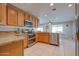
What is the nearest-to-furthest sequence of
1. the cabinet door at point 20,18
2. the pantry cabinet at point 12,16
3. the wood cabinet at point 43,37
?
the pantry cabinet at point 12,16 → the cabinet door at point 20,18 → the wood cabinet at point 43,37

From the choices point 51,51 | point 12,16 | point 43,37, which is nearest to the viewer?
point 12,16

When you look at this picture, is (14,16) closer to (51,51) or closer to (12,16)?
(12,16)

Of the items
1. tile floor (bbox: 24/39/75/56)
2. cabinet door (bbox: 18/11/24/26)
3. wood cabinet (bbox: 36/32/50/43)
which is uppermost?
cabinet door (bbox: 18/11/24/26)

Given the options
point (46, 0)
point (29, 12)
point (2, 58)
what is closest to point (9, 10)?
point (29, 12)

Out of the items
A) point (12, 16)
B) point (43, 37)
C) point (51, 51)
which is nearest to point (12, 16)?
point (12, 16)

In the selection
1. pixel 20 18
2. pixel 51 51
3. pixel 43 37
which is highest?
pixel 20 18

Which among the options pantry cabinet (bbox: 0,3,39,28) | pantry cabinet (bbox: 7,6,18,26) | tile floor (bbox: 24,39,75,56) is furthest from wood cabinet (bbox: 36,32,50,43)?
pantry cabinet (bbox: 7,6,18,26)

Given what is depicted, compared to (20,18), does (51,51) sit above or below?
below

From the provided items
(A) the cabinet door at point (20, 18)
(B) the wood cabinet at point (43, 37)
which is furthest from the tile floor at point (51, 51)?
(B) the wood cabinet at point (43, 37)

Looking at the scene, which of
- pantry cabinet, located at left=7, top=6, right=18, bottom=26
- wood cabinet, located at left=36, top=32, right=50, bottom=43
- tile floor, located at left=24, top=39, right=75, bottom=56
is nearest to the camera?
tile floor, located at left=24, top=39, right=75, bottom=56

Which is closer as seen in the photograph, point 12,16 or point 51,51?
point 12,16

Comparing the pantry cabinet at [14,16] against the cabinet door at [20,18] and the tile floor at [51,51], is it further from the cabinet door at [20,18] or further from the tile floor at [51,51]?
the tile floor at [51,51]

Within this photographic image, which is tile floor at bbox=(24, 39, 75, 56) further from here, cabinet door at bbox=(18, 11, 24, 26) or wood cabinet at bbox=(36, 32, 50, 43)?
wood cabinet at bbox=(36, 32, 50, 43)

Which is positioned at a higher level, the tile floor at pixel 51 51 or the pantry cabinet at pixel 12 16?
the pantry cabinet at pixel 12 16
